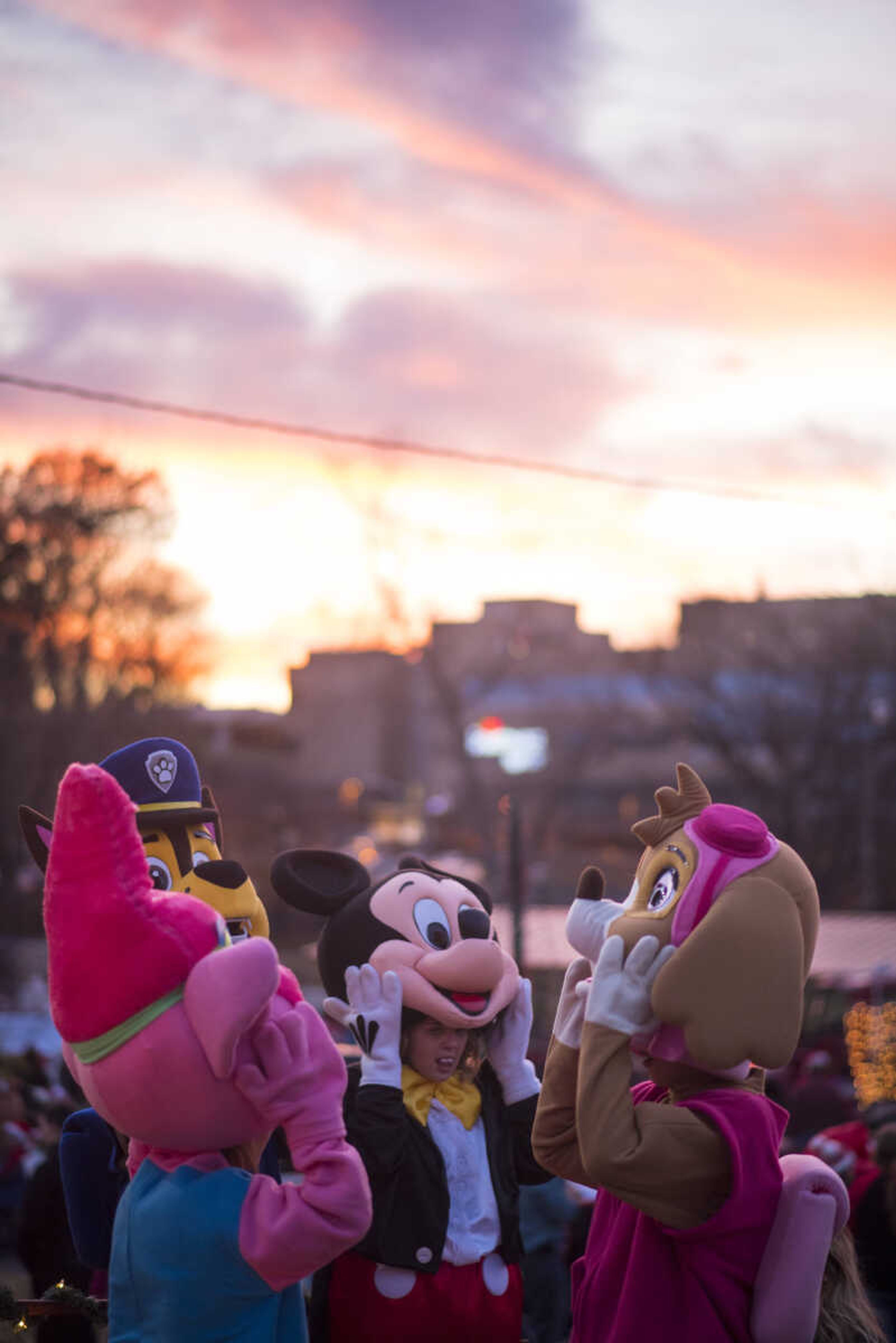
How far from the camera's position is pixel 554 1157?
403 cm

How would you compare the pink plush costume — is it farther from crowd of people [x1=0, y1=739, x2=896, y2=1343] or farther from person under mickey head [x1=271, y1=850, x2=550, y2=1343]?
person under mickey head [x1=271, y1=850, x2=550, y2=1343]

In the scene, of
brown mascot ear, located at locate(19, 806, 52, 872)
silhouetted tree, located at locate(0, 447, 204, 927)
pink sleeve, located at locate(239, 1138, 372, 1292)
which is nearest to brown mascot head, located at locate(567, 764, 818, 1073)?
pink sleeve, located at locate(239, 1138, 372, 1292)

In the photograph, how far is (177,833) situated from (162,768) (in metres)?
0.24

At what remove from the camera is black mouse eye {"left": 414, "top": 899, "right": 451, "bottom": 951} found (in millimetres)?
4504

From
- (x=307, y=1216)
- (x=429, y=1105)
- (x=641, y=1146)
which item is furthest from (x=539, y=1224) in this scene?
(x=307, y=1216)

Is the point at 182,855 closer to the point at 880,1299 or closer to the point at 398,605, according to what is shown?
the point at 880,1299

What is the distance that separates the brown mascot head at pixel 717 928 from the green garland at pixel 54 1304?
1647 millimetres

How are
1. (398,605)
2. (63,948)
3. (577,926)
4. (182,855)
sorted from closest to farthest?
(63,948), (577,926), (182,855), (398,605)

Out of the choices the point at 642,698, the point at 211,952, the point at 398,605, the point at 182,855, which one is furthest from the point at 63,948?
the point at 642,698

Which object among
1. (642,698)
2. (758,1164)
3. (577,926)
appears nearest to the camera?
(758,1164)

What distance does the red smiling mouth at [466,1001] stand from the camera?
174 inches

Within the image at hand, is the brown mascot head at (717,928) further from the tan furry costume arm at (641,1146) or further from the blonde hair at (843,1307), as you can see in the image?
the blonde hair at (843,1307)

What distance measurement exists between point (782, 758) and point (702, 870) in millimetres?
26073

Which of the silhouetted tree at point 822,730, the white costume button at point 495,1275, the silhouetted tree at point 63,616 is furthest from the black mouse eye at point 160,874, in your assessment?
the silhouetted tree at point 822,730
